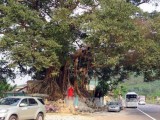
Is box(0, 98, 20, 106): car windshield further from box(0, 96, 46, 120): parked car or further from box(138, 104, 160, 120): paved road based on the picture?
box(138, 104, 160, 120): paved road

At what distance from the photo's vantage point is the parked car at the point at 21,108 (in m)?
18.8

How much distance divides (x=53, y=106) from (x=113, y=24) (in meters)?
10.5

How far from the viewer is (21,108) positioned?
19891 millimetres

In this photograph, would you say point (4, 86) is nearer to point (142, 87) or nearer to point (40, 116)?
point (40, 116)

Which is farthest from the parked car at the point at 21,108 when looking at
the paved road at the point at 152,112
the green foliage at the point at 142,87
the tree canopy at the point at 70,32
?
the green foliage at the point at 142,87

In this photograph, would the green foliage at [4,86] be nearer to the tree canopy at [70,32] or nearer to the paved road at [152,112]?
the tree canopy at [70,32]

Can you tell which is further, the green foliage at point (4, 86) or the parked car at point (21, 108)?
the green foliage at point (4, 86)

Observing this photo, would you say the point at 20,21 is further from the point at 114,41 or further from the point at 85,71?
the point at 85,71

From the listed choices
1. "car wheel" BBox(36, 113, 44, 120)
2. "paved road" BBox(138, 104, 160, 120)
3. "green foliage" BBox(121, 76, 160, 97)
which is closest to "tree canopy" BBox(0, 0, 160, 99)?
"paved road" BBox(138, 104, 160, 120)

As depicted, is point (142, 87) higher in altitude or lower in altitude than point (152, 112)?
higher

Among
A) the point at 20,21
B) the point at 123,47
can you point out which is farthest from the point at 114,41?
the point at 20,21

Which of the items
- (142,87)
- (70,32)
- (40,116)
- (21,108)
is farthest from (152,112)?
(142,87)

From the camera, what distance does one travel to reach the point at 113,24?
99.2 ft

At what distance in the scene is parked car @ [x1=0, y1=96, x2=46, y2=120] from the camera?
18.8 metres
